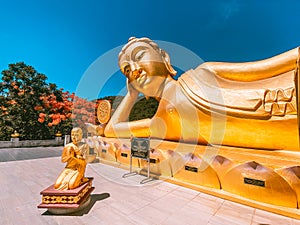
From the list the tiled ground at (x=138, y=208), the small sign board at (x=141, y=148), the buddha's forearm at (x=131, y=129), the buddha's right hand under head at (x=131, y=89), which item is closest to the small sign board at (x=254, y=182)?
the tiled ground at (x=138, y=208)

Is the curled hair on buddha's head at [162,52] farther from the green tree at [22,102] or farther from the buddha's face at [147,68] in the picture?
the green tree at [22,102]

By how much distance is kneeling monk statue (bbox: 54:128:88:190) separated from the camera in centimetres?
256

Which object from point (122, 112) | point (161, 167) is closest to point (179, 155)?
point (161, 167)

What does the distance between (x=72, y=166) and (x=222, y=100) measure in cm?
318

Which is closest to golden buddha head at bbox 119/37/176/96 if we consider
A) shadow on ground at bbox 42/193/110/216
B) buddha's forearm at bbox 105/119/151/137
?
buddha's forearm at bbox 105/119/151/137

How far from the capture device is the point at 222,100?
3.41m

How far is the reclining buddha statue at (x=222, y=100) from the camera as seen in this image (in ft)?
9.39

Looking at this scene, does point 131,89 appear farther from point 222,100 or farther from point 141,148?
point 222,100

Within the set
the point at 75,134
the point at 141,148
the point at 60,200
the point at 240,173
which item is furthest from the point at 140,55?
the point at 60,200

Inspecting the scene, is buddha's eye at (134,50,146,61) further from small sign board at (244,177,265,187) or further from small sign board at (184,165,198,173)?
small sign board at (244,177,265,187)

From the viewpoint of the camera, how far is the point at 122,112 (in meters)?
6.26

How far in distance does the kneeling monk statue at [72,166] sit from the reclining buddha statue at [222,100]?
2493 mm

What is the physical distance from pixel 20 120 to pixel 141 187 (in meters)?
11.9

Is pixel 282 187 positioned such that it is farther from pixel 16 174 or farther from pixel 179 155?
pixel 16 174
